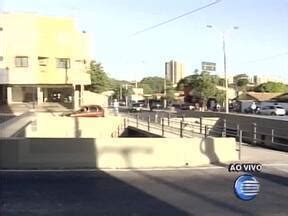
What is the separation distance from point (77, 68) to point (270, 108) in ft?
79.9

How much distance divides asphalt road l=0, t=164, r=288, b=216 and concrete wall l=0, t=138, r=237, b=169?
0.80m

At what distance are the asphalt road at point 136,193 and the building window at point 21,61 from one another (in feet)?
182

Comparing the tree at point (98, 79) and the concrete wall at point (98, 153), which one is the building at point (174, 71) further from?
the concrete wall at point (98, 153)

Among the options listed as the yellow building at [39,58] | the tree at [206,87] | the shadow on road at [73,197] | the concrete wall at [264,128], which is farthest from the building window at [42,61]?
the shadow on road at [73,197]

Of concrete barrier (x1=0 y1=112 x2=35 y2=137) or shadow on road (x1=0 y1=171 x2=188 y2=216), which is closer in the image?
shadow on road (x1=0 y1=171 x2=188 y2=216)

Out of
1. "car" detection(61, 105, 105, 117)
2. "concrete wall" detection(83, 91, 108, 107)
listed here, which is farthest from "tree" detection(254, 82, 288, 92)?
"car" detection(61, 105, 105, 117)

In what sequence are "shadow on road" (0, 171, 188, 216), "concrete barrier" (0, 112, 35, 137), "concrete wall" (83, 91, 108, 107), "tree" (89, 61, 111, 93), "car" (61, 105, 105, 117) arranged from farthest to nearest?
"tree" (89, 61, 111, 93) < "concrete wall" (83, 91, 108, 107) < "car" (61, 105, 105, 117) < "concrete barrier" (0, 112, 35, 137) < "shadow on road" (0, 171, 188, 216)

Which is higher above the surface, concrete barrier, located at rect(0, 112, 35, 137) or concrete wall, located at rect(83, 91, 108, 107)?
concrete wall, located at rect(83, 91, 108, 107)

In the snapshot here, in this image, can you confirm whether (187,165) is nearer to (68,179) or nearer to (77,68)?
(68,179)

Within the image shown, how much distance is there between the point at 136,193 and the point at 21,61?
59582mm

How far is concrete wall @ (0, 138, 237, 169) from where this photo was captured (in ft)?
50.1

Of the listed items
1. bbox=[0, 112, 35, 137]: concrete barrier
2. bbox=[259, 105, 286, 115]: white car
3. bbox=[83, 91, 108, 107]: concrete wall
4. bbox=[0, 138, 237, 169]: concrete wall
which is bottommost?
bbox=[259, 105, 286, 115]: white car

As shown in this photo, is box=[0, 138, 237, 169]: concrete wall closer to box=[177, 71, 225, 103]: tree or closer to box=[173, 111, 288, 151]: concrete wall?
box=[173, 111, 288, 151]: concrete wall

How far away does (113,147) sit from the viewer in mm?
15750
